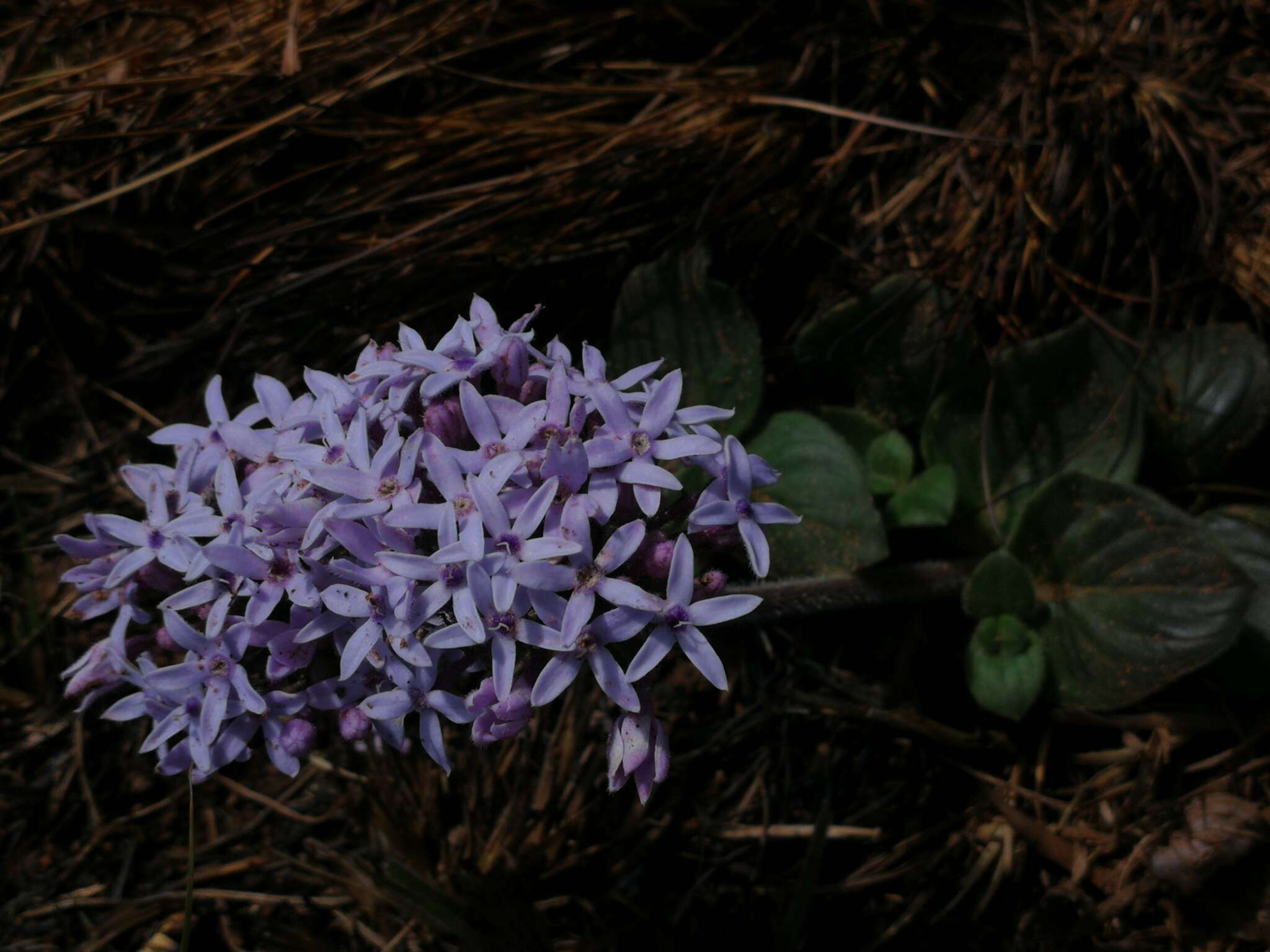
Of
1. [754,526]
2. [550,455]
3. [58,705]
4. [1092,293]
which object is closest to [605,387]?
[550,455]

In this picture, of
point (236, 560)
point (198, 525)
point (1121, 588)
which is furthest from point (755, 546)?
point (1121, 588)

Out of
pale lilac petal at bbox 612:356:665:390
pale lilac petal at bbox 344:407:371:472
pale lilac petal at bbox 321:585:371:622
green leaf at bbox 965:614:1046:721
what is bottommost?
green leaf at bbox 965:614:1046:721

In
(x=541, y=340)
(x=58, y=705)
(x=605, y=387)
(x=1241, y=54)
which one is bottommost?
(x=58, y=705)

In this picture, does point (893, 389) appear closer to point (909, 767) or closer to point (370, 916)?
point (909, 767)

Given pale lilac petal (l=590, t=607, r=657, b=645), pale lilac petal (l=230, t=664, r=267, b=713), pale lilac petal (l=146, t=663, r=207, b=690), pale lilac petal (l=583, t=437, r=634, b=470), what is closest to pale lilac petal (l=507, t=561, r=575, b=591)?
pale lilac petal (l=590, t=607, r=657, b=645)

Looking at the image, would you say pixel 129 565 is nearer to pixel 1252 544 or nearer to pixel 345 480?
pixel 345 480

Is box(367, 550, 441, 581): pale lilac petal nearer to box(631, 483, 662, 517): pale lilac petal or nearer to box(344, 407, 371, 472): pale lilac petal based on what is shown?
box(344, 407, 371, 472): pale lilac petal
